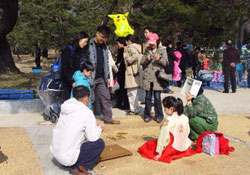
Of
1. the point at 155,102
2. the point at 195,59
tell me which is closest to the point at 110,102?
the point at 155,102

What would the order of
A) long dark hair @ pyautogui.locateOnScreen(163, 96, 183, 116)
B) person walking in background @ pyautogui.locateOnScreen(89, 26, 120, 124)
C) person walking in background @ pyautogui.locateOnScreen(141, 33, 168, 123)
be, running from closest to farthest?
long dark hair @ pyautogui.locateOnScreen(163, 96, 183, 116) < person walking in background @ pyautogui.locateOnScreen(89, 26, 120, 124) < person walking in background @ pyautogui.locateOnScreen(141, 33, 168, 123)

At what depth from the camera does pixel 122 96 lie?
7.23 meters

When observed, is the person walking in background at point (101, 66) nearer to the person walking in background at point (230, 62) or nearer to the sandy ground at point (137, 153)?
the sandy ground at point (137, 153)

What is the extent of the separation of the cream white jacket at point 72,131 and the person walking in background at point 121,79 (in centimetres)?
335

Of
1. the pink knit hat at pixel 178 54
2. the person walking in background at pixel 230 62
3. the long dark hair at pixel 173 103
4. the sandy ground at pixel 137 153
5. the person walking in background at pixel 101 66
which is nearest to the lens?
the sandy ground at pixel 137 153

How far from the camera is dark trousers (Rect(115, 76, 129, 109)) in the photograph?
7.11 metres

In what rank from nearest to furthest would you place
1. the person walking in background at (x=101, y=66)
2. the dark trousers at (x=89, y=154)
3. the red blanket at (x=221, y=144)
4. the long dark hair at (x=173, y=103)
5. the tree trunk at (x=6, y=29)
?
the dark trousers at (x=89, y=154) → the long dark hair at (x=173, y=103) → the red blanket at (x=221, y=144) → the person walking in background at (x=101, y=66) → the tree trunk at (x=6, y=29)

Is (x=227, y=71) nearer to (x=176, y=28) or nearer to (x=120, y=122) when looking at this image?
(x=120, y=122)

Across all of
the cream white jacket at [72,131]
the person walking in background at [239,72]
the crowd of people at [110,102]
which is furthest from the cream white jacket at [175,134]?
the person walking in background at [239,72]

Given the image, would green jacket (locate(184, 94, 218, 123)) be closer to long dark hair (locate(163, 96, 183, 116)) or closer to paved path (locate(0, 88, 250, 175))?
long dark hair (locate(163, 96, 183, 116))

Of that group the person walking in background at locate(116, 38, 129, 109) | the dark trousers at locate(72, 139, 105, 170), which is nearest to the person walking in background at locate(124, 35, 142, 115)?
the person walking in background at locate(116, 38, 129, 109)

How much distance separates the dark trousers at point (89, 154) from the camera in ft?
12.1

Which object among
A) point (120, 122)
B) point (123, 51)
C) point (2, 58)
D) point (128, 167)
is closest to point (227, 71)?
point (123, 51)

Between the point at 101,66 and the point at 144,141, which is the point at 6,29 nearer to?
the point at 101,66
